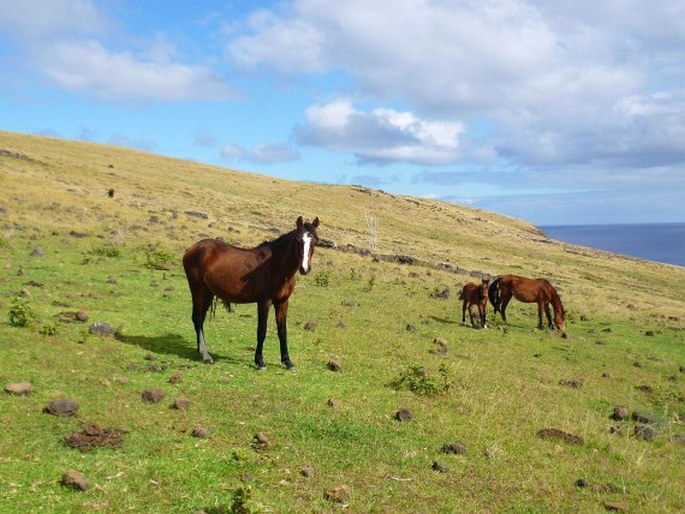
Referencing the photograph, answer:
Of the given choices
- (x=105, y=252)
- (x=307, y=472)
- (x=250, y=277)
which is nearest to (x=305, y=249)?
(x=250, y=277)

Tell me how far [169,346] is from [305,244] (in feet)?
15.2

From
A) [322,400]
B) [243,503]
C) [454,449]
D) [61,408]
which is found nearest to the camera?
[243,503]

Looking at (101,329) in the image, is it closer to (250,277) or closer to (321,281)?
(250,277)

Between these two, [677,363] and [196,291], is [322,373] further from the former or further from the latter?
[677,363]

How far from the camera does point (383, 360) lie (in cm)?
1490

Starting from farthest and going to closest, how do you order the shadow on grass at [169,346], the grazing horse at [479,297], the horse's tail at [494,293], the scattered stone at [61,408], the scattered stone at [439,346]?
1. the horse's tail at [494,293]
2. the grazing horse at [479,297]
3. the scattered stone at [439,346]
4. the shadow on grass at [169,346]
5. the scattered stone at [61,408]

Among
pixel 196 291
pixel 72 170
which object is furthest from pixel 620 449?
pixel 72 170

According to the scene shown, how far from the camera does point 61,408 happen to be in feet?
30.0

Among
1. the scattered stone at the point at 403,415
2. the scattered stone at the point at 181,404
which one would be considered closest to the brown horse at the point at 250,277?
the scattered stone at the point at 181,404

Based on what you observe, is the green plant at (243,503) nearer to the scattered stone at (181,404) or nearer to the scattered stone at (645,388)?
the scattered stone at (181,404)

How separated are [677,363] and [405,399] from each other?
48.2 ft

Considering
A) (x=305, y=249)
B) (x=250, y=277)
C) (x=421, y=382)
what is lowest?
(x=421, y=382)

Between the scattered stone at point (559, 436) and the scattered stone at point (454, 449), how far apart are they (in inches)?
81.1

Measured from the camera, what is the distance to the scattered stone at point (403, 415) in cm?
1047
